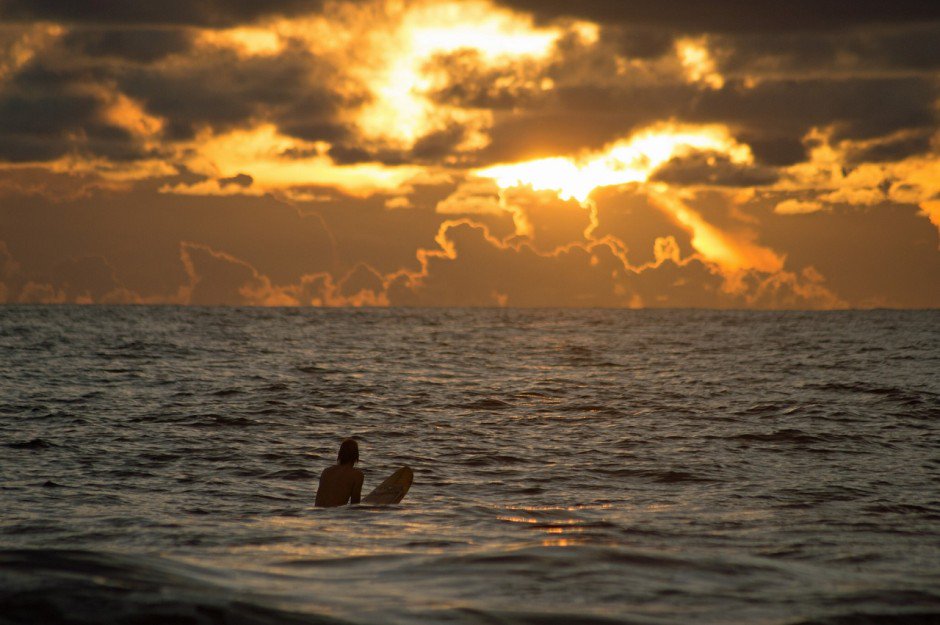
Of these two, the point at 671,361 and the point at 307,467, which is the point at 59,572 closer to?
the point at 307,467

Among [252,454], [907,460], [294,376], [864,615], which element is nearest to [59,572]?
[864,615]

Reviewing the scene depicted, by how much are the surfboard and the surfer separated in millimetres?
399

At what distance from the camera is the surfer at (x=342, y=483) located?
638 inches

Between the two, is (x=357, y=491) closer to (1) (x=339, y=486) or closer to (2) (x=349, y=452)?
(1) (x=339, y=486)

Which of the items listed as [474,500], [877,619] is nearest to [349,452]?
[474,500]

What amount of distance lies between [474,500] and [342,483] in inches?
102

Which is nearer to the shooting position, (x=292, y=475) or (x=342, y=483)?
(x=342, y=483)

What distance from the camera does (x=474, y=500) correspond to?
56.7ft

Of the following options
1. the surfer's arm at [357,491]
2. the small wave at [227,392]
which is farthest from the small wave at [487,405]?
the surfer's arm at [357,491]

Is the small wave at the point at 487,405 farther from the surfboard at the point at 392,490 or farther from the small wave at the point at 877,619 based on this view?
the small wave at the point at 877,619

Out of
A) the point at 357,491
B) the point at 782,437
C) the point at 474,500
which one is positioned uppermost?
the point at 357,491

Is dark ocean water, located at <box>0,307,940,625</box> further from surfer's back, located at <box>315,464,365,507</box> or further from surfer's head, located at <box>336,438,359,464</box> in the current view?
surfer's head, located at <box>336,438,359,464</box>

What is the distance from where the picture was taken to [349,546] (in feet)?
39.7

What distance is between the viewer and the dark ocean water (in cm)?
877
